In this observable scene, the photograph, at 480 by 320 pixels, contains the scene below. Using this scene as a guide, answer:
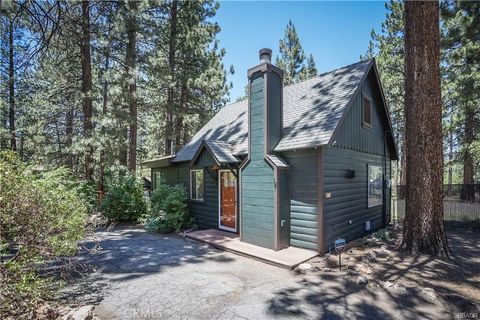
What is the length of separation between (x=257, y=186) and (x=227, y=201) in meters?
1.86

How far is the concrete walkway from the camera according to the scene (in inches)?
136

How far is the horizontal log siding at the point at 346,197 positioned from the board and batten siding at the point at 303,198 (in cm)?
26

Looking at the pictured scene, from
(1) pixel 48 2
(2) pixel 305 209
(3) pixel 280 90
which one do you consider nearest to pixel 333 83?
(3) pixel 280 90

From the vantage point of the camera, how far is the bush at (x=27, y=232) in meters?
2.82

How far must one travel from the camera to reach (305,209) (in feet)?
→ 19.7

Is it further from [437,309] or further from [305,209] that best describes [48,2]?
[437,309]

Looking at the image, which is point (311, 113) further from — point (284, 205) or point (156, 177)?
point (156, 177)

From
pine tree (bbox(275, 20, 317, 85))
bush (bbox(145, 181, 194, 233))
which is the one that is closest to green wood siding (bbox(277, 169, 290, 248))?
bush (bbox(145, 181, 194, 233))

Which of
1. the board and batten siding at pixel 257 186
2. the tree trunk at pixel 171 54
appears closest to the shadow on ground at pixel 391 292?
the board and batten siding at pixel 257 186

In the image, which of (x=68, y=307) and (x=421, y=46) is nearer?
(x=68, y=307)

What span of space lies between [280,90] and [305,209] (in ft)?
10.1

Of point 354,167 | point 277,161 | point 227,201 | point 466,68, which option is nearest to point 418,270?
point 354,167

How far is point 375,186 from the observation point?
8.85 meters
